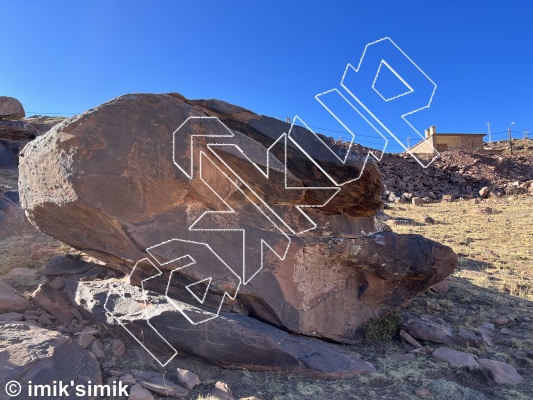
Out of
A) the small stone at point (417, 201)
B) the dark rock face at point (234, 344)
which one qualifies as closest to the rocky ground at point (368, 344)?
the dark rock face at point (234, 344)

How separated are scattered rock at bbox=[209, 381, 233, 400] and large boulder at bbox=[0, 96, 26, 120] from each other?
23227mm

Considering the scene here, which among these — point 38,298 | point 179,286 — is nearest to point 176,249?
point 179,286

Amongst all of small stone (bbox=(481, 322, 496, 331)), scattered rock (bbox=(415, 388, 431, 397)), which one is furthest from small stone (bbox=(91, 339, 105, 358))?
small stone (bbox=(481, 322, 496, 331))

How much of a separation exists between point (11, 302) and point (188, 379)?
A: 3.00 meters

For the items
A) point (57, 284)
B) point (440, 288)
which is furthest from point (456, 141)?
point (57, 284)

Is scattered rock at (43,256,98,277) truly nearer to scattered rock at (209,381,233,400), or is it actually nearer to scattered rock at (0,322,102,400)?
scattered rock at (0,322,102,400)

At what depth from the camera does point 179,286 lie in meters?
5.40

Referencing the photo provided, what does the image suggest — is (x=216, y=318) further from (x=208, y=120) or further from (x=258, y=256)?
(x=208, y=120)

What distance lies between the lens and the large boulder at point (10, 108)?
21672mm

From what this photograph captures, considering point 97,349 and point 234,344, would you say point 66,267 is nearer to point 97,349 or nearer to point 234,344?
point 97,349

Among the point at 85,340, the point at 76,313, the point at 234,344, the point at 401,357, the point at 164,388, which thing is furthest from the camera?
the point at 76,313

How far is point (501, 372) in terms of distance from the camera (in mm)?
5008

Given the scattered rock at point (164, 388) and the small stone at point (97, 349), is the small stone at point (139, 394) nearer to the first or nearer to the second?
the scattered rock at point (164, 388)

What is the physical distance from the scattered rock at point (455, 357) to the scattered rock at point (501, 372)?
13cm
